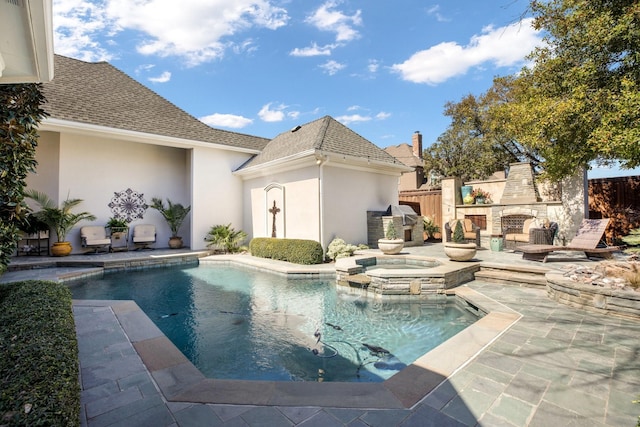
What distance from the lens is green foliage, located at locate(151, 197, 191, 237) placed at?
44.1 ft

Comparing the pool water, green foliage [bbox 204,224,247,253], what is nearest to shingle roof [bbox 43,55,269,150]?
green foliage [bbox 204,224,247,253]

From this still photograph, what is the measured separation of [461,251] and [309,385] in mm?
6317

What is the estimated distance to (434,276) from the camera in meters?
6.41

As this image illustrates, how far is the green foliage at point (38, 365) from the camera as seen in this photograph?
148 centimetres

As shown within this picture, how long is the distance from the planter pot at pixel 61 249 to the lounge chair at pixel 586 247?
588 inches

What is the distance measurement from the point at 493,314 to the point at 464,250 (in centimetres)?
334

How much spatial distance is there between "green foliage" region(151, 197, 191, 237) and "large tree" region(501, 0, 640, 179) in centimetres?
1362

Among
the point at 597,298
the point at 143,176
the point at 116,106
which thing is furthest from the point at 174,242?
the point at 597,298

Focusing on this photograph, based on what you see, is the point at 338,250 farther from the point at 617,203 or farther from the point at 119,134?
the point at 617,203

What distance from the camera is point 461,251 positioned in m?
7.71

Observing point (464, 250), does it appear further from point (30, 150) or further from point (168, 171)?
point (168, 171)

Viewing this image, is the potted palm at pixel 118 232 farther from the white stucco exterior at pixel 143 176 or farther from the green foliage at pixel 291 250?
the green foliage at pixel 291 250

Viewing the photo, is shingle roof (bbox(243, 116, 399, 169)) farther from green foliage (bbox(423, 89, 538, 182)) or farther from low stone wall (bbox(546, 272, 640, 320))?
green foliage (bbox(423, 89, 538, 182))

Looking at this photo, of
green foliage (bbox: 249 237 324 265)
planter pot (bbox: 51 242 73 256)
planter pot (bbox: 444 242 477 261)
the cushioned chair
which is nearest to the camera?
planter pot (bbox: 444 242 477 261)
